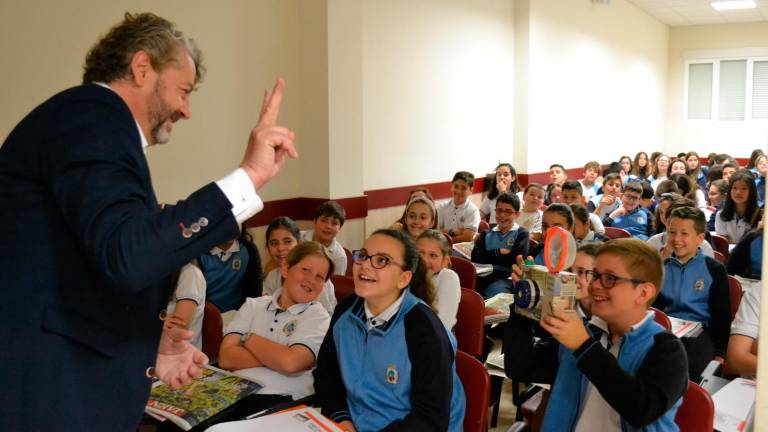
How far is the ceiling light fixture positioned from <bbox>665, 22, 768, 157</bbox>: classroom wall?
50.1 inches

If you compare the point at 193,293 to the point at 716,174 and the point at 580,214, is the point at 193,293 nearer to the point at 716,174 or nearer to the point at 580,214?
the point at 580,214

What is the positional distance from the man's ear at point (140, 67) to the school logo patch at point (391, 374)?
3.64 ft

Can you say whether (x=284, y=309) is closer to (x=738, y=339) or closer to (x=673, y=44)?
(x=738, y=339)

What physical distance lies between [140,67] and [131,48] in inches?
1.6

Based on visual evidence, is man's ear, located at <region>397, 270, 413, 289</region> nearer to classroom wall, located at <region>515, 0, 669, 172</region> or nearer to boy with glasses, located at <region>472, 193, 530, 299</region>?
boy with glasses, located at <region>472, 193, 530, 299</region>

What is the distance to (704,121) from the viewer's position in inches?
508

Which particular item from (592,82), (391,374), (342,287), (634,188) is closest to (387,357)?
(391,374)

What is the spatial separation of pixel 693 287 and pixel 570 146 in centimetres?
691

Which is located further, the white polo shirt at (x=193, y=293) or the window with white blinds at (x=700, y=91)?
the window with white blinds at (x=700, y=91)

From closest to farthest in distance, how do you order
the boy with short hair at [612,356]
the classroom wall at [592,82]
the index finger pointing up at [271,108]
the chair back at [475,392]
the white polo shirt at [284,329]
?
the index finger pointing up at [271,108] → the boy with short hair at [612,356] → the chair back at [475,392] → the white polo shirt at [284,329] → the classroom wall at [592,82]

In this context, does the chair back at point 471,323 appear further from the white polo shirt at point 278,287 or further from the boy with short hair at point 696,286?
the boy with short hair at point 696,286

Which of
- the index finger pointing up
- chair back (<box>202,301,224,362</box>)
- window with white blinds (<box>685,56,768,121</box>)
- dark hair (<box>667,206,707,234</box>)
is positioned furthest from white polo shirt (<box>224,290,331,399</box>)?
window with white blinds (<box>685,56,768,121</box>)

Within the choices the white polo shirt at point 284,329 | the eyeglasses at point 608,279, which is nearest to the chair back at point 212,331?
the white polo shirt at point 284,329

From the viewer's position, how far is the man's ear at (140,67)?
1162 mm
